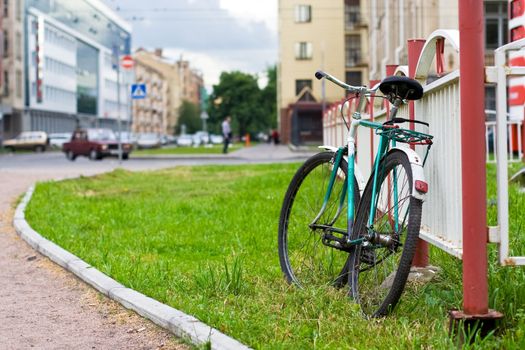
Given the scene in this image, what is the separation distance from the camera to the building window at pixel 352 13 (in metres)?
63.2

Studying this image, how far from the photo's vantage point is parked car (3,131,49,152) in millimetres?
60031

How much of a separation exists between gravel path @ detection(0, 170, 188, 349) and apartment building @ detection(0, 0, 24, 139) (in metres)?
61.2

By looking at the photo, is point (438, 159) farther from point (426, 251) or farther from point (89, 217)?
point (89, 217)

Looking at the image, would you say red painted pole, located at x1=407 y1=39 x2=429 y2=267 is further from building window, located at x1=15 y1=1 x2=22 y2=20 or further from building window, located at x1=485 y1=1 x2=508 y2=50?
building window, located at x1=15 y1=1 x2=22 y2=20

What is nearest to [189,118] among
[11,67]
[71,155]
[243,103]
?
[243,103]

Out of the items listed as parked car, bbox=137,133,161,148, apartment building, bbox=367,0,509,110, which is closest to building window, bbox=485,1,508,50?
apartment building, bbox=367,0,509,110

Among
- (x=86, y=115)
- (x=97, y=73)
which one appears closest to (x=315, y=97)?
(x=86, y=115)

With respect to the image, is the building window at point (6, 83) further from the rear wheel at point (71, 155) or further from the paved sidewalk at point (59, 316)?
the paved sidewalk at point (59, 316)

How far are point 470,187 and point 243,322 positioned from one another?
127cm

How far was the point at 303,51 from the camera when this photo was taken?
207 ft

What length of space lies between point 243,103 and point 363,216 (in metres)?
108

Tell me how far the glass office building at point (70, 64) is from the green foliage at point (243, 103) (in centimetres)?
1415

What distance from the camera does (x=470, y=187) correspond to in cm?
317

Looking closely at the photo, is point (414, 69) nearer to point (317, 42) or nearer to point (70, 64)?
point (317, 42)
